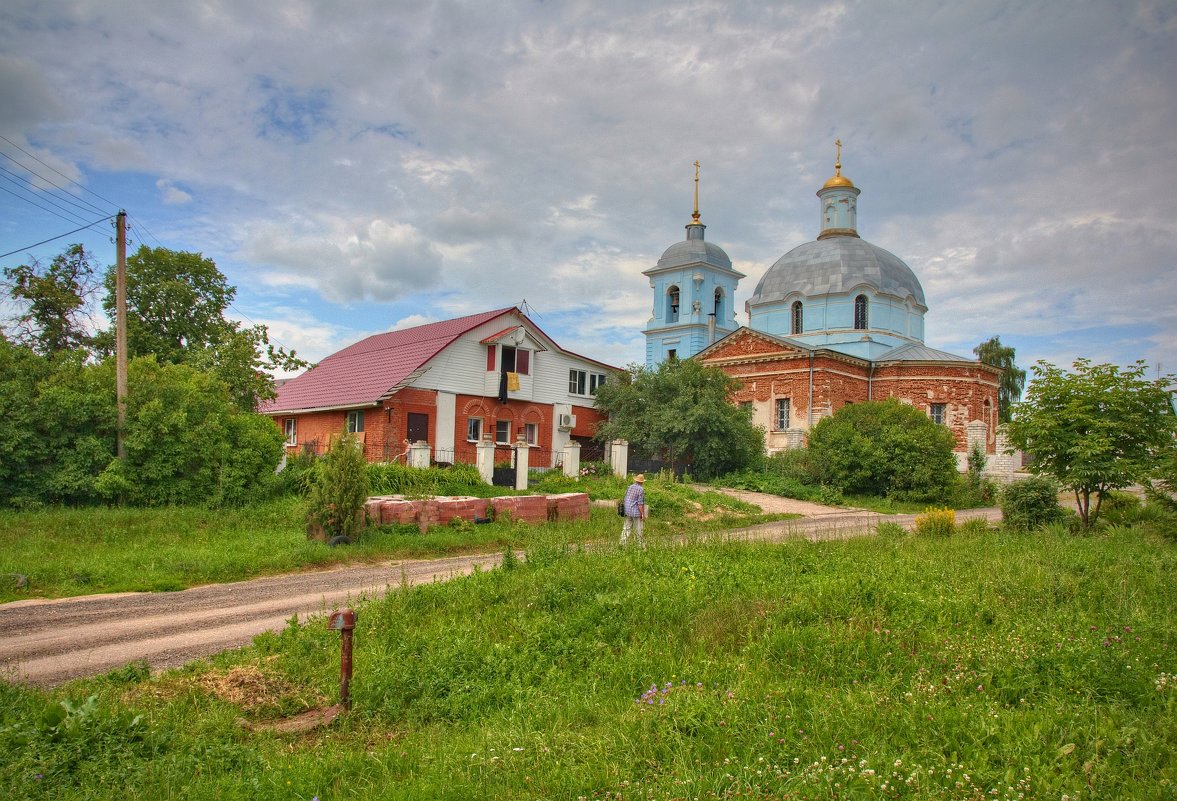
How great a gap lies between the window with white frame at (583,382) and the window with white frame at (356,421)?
8910 mm

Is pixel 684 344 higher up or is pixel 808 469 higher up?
pixel 684 344

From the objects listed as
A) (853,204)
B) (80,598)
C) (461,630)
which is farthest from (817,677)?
(853,204)

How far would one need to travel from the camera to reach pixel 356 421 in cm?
2775

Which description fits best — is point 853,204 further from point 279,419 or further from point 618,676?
point 618,676

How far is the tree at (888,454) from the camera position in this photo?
25.5 m

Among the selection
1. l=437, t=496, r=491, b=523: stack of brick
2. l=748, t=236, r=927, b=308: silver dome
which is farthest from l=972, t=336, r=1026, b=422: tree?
l=437, t=496, r=491, b=523: stack of brick

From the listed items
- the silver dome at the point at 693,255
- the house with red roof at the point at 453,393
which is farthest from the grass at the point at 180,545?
the silver dome at the point at 693,255

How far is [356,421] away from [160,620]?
64.4 feet

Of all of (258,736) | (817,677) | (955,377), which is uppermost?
(955,377)

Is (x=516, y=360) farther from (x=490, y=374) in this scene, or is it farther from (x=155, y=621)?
(x=155, y=621)

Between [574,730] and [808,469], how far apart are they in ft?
77.4

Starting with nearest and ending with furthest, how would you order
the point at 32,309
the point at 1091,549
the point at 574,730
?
the point at 574,730
the point at 1091,549
the point at 32,309

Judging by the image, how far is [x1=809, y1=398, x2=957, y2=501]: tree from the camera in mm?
25547

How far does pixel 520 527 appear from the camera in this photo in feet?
52.0
